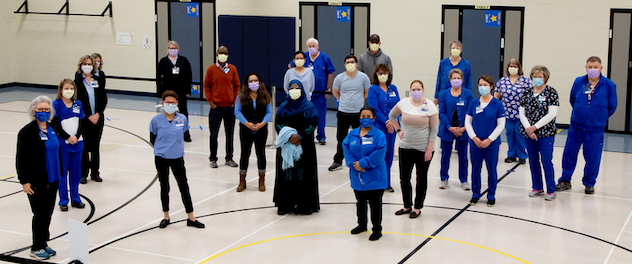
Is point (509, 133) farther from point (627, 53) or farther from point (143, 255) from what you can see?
point (143, 255)

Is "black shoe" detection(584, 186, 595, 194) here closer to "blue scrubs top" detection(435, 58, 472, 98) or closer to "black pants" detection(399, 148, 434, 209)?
"blue scrubs top" detection(435, 58, 472, 98)

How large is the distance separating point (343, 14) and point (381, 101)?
748cm

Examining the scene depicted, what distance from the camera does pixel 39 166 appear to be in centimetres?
654

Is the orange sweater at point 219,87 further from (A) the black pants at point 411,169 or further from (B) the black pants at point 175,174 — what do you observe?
(A) the black pants at point 411,169

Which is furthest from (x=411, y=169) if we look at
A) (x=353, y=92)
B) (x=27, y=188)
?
(x=27, y=188)

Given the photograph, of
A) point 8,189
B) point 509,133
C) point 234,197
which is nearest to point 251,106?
point 234,197

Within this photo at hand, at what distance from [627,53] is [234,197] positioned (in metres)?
9.20

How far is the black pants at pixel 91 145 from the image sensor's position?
9653mm

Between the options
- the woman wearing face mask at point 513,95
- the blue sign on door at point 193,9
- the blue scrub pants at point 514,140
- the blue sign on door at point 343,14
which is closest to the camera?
the woman wearing face mask at point 513,95

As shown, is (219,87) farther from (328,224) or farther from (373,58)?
(328,224)

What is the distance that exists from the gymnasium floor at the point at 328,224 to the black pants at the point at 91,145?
1.04 ft

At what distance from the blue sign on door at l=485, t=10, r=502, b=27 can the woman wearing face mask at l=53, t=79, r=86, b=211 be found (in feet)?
31.8

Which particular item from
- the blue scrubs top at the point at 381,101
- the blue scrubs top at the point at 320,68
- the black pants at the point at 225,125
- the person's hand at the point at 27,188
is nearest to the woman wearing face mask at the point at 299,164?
the blue scrubs top at the point at 381,101

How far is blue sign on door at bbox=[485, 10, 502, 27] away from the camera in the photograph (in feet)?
48.3
